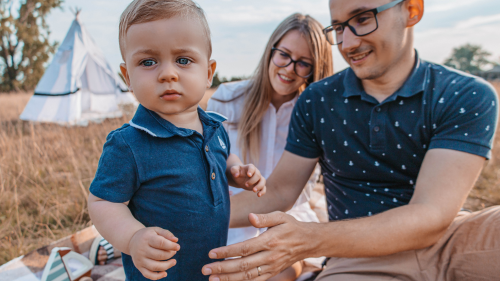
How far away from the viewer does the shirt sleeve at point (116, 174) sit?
1.05 m

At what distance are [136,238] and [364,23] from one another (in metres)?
1.67

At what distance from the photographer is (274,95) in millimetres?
2662

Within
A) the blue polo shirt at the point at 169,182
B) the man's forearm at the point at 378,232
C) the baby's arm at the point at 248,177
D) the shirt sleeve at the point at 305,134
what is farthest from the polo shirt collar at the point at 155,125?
the shirt sleeve at the point at 305,134

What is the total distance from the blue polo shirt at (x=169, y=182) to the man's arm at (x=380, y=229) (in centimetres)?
16

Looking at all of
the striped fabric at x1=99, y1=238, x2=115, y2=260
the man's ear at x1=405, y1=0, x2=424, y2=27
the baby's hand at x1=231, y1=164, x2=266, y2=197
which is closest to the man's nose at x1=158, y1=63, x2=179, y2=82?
the baby's hand at x1=231, y1=164, x2=266, y2=197

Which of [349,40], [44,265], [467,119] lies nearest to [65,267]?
[44,265]

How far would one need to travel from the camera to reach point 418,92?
1.77 meters

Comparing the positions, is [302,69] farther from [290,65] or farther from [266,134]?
[266,134]

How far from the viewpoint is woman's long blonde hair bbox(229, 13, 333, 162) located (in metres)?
2.45

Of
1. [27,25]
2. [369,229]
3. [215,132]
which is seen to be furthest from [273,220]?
[27,25]

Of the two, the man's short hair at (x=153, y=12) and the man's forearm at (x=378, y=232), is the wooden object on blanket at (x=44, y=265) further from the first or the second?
the man's short hair at (x=153, y=12)

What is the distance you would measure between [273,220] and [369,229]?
21.2 inches

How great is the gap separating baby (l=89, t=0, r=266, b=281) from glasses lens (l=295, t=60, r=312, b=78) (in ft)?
4.20

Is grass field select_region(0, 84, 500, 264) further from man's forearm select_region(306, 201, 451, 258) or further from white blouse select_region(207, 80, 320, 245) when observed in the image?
man's forearm select_region(306, 201, 451, 258)
